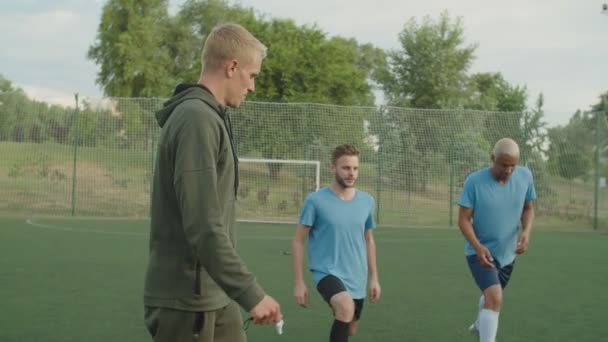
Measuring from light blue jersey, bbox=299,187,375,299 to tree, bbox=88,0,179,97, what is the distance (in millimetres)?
44353

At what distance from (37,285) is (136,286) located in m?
1.14

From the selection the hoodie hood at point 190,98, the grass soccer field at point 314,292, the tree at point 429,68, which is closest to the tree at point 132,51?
the tree at point 429,68

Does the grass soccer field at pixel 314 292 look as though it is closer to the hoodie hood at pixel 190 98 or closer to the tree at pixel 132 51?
the hoodie hood at pixel 190 98

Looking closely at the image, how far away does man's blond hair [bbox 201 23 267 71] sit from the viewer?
9.06ft

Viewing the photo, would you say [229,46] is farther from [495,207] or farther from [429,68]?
[429,68]

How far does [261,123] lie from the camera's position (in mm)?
22266

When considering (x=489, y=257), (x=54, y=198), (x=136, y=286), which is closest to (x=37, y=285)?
(x=136, y=286)

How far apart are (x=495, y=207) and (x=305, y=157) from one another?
619 inches

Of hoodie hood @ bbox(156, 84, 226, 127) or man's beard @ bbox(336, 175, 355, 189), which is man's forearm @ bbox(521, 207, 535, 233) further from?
hoodie hood @ bbox(156, 84, 226, 127)

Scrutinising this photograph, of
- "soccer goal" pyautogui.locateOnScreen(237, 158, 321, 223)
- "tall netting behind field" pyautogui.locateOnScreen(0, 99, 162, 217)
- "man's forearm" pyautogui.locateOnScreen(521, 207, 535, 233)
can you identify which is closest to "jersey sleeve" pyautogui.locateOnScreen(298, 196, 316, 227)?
"man's forearm" pyautogui.locateOnScreen(521, 207, 535, 233)

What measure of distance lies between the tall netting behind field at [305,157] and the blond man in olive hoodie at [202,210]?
60.6 ft

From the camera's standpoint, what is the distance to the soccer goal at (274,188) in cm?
2133

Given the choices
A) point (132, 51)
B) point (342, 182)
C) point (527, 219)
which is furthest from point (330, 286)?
point (132, 51)

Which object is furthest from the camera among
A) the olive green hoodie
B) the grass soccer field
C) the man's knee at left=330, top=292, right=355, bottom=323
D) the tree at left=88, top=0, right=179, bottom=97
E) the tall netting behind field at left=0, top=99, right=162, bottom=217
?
the tree at left=88, top=0, right=179, bottom=97
